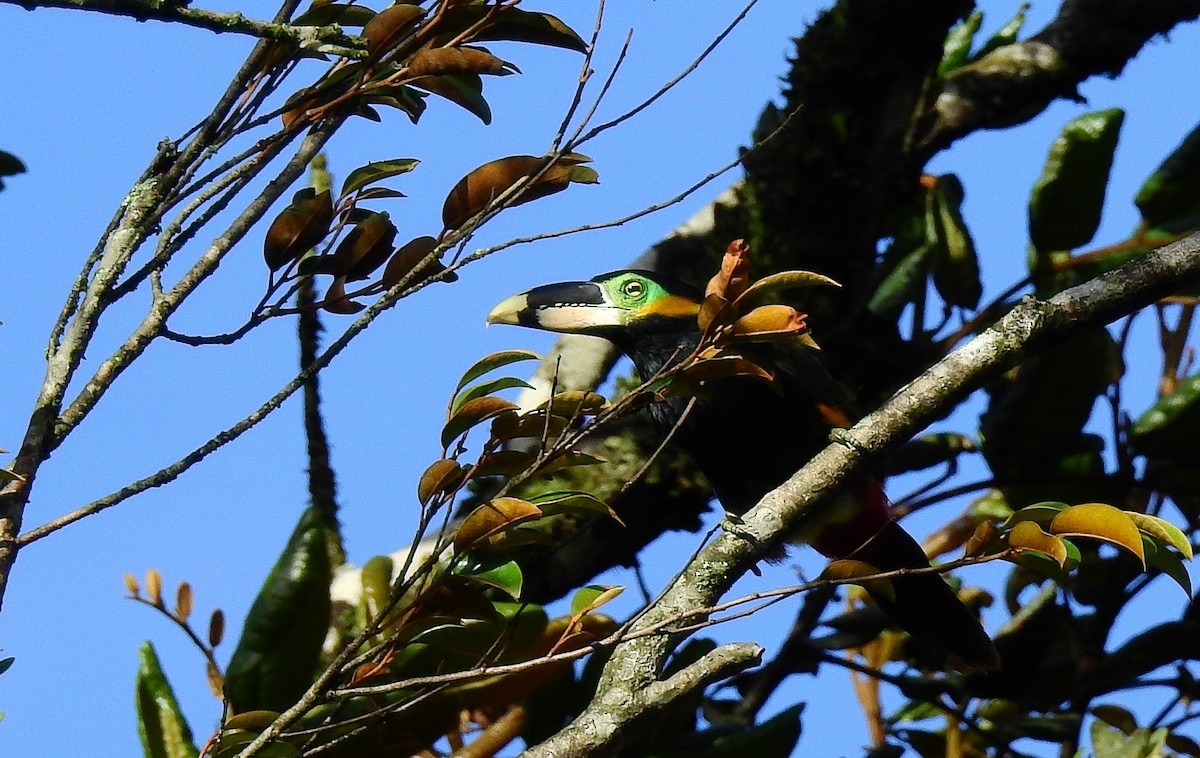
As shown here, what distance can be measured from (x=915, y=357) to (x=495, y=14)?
244 cm

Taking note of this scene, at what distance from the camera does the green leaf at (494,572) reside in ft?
5.72

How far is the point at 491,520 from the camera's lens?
1.70m

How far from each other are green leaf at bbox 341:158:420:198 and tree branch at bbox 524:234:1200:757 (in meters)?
0.73

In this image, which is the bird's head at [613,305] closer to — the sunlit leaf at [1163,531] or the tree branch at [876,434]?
the tree branch at [876,434]

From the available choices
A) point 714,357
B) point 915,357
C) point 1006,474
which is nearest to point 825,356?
point 915,357

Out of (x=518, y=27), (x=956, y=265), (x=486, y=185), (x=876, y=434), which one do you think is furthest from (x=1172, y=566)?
(x=956, y=265)

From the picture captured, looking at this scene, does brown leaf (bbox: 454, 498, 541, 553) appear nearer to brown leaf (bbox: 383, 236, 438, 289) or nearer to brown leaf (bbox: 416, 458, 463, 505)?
brown leaf (bbox: 416, 458, 463, 505)

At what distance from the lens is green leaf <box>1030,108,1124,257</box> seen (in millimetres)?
3835

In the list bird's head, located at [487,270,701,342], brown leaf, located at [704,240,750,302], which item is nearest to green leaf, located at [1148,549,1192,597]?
brown leaf, located at [704,240,750,302]

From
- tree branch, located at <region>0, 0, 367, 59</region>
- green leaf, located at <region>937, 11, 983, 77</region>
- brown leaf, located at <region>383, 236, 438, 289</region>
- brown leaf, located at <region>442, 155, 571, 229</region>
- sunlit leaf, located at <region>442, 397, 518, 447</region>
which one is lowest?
sunlit leaf, located at <region>442, 397, 518, 447</region>

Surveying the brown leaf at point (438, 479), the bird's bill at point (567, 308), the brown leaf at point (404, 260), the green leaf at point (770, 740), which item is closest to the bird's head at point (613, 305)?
the bird's bill at point (567, 308)

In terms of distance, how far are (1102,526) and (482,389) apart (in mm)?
872

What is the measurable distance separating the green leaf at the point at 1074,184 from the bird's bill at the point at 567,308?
141 cm

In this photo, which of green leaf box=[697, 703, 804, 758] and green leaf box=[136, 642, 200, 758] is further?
green leaf box=[697, 703, 804, 758]
